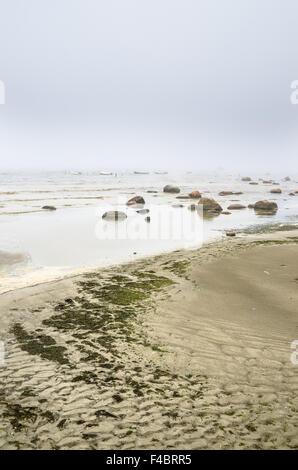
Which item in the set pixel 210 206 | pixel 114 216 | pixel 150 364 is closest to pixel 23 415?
pixel 150 364

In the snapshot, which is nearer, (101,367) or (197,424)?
(197,424)

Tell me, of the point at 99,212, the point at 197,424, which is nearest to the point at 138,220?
the point at 99,212

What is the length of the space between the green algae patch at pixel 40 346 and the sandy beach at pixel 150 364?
0.02 metres

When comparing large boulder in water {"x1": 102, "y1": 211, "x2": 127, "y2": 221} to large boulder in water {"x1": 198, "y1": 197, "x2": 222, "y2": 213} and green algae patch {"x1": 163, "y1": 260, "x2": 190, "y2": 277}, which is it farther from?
green algae patch {"x1": 163, "y1": 260, "x2": 190, "y2": 277}

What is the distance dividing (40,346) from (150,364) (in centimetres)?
224

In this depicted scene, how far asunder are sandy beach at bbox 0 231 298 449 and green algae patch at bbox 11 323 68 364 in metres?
Result: 0.02

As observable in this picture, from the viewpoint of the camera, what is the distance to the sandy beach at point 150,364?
4.23m

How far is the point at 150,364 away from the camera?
5746mm

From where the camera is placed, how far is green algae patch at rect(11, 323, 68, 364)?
591 cm

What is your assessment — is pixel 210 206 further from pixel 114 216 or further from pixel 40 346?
pixel 40 346

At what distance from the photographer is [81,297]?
28.8ft
